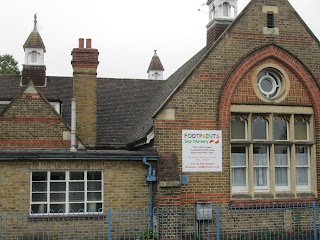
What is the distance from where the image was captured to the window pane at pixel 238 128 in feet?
54.2

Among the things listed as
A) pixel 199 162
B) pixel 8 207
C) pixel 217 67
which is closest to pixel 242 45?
pixel 217 67

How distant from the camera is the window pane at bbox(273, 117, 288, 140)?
16.9m

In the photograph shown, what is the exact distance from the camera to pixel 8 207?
14.5 m

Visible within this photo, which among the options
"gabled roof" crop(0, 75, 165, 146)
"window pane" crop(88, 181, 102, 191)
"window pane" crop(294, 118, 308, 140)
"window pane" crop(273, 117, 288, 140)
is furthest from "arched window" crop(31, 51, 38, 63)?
"window pane" crop(294, 118, 308, 140)

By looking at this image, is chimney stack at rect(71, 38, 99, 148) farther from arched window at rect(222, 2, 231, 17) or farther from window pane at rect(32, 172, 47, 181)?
arched window at rect(222, 2, 231, 17)

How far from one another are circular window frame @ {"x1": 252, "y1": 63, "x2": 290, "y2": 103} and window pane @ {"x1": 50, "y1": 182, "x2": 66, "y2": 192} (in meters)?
7.26

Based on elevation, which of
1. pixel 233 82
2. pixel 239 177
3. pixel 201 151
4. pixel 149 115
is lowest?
pixel 239 177

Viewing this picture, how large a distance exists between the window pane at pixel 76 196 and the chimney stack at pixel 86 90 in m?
5.43

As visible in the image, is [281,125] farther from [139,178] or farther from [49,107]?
[49,107]

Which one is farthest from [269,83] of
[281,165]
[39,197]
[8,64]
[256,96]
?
[8,64]

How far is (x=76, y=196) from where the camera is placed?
1519 cm

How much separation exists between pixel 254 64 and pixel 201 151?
→ 363cm

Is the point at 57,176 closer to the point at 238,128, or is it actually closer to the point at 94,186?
the point at 94,186

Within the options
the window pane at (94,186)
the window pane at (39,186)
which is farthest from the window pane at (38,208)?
the window pane at (94,186)
